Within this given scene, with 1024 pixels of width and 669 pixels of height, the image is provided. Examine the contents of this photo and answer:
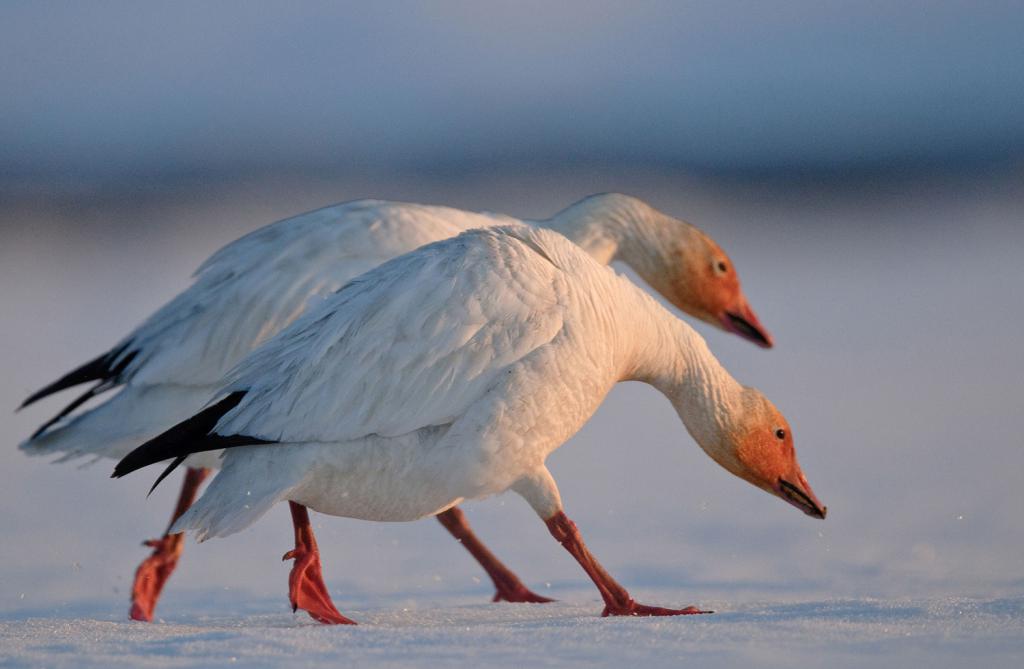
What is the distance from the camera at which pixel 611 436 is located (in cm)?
700

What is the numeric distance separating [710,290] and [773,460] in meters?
1.56

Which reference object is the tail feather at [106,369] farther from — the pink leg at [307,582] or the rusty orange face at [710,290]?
the rusty orange face at [710,290]

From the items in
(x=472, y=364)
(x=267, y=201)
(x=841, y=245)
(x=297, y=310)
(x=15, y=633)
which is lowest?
(x=15, y=633)

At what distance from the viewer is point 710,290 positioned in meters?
6.27

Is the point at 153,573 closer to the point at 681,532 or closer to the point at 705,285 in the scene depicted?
the point at 681,532

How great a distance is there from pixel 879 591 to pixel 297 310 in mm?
1973

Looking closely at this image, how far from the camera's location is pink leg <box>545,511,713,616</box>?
4238 mm

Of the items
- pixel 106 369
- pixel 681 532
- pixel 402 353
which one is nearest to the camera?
pixel 402 353

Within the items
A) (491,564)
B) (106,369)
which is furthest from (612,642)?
(106,369)

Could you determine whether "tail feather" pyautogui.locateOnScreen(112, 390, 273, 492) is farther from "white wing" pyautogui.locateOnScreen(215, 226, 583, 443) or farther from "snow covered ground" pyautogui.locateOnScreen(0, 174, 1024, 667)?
"snow covered ground" pyautogui.locateOnScreen(0, 174, 1024, 667)

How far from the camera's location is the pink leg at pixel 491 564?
4.88 meters

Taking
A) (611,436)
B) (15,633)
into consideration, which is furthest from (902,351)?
(15,633)

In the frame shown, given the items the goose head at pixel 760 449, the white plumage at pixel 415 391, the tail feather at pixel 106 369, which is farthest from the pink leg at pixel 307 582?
the goose head at pixel 760 449

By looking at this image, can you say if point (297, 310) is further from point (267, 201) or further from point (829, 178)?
point (829, 178)
